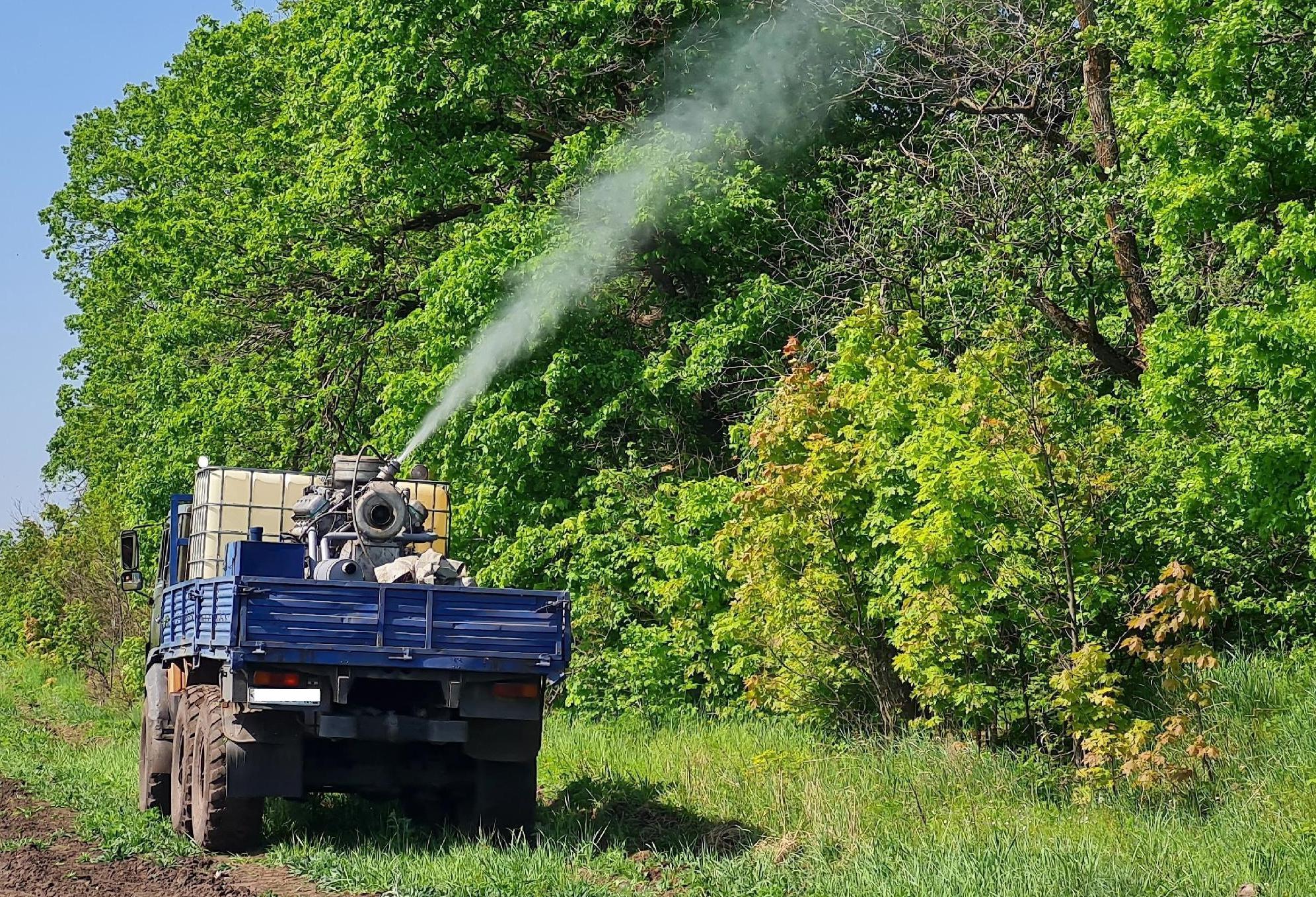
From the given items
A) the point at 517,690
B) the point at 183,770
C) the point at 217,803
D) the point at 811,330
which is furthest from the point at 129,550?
the point at 811,330

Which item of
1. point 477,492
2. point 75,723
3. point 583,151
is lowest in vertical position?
point 75,723

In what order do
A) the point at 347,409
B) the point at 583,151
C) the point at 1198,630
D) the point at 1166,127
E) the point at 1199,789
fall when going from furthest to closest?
the point at 347,409 → the point at 583,151 → the point at 1198,630 → the point at 1166,127 → the point at 1199,789

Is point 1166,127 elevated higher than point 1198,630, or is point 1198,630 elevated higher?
point 1166,127

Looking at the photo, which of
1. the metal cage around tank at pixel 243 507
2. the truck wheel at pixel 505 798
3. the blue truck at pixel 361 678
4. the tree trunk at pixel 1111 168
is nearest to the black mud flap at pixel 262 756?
the blue truck at pixel 361 678

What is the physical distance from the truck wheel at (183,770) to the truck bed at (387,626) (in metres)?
1.08

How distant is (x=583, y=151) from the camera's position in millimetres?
20438

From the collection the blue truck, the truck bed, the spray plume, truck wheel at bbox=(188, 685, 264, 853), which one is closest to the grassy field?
truck wheel at bbox=(188, 685, 264, 853)

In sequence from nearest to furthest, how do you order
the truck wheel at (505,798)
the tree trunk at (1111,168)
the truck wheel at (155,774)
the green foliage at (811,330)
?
the truck wheel at (505,798)
the green foliage at (811,330)
the truck wheel at (155,774)
the tree trunk at (1111,168)

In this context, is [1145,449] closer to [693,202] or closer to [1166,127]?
[1166,127]

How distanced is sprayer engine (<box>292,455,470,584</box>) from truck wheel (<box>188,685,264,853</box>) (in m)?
1.50

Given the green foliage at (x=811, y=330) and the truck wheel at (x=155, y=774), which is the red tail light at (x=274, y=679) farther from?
the green foliage at (x=811, y=330)

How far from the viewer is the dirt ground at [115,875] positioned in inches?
386

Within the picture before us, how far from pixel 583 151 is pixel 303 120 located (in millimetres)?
6210

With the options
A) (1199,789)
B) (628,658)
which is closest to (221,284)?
(628,658)
